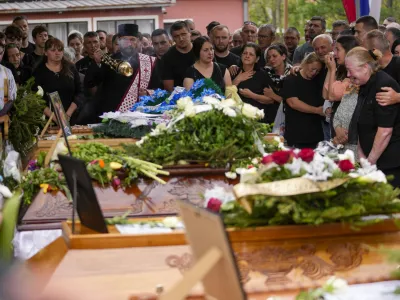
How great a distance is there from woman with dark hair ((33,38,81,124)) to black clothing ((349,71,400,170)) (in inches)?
153

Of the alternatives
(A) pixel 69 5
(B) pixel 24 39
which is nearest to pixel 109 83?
(B) pixel 24 39

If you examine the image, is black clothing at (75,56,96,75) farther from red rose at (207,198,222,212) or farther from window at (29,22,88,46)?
window at (29,22,88,46)

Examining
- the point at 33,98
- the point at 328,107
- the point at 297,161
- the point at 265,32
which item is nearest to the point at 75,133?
the point at 33,98

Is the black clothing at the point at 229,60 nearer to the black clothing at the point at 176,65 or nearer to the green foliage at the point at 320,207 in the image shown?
the black clothing at the point at 176,65

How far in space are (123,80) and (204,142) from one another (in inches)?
136

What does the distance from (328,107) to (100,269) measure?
5.37m

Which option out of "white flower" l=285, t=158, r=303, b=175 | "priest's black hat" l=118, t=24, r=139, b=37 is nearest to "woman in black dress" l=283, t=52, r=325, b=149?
"priest's black hat" l=118, t=24, r=139, b=37

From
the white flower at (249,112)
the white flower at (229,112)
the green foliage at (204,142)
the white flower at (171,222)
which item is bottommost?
the white flower at (171,222)

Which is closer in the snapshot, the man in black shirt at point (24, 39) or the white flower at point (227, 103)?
the white flower at point (227, 103)

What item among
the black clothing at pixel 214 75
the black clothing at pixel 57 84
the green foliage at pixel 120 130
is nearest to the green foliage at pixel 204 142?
the green foliage at pixel 120 130

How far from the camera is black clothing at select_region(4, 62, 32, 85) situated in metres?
9.59

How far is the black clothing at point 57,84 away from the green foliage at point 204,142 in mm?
4121

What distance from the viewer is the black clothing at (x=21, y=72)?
959 cm

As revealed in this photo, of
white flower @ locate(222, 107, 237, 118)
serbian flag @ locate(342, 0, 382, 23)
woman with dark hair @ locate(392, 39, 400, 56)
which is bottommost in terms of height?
white flower @ locate(222, 107, 237, 118)
